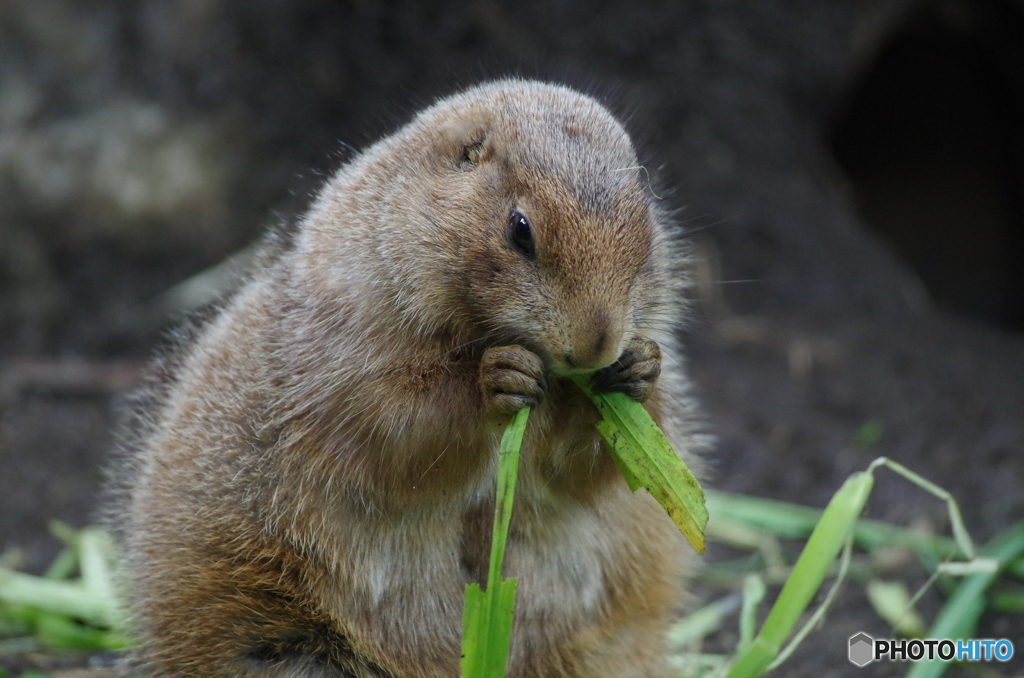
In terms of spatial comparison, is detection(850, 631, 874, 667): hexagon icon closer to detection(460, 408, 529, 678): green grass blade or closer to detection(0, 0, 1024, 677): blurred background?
detection(0, 0, 1024, 677): blurred background

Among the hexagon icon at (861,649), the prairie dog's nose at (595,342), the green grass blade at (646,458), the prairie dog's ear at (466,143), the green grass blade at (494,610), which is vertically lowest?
the hexagon icon at (861,649)

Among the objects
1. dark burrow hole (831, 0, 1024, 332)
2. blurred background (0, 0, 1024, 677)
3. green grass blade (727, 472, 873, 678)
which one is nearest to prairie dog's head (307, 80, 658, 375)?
green grass blade (727, 472, 873, 678)

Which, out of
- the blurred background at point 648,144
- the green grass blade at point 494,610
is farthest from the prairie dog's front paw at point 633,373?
the blurred background at point 648,144

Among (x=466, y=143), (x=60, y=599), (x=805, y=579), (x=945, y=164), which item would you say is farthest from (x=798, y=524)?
(x=945, y=164)

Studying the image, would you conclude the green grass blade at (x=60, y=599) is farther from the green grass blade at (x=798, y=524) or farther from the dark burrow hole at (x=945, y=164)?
the dark burrow hole at (x=945, y=164)

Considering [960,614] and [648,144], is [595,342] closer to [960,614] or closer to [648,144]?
[960,614]

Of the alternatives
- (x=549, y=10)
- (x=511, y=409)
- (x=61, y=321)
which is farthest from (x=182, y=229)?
(x=511, y=409)
